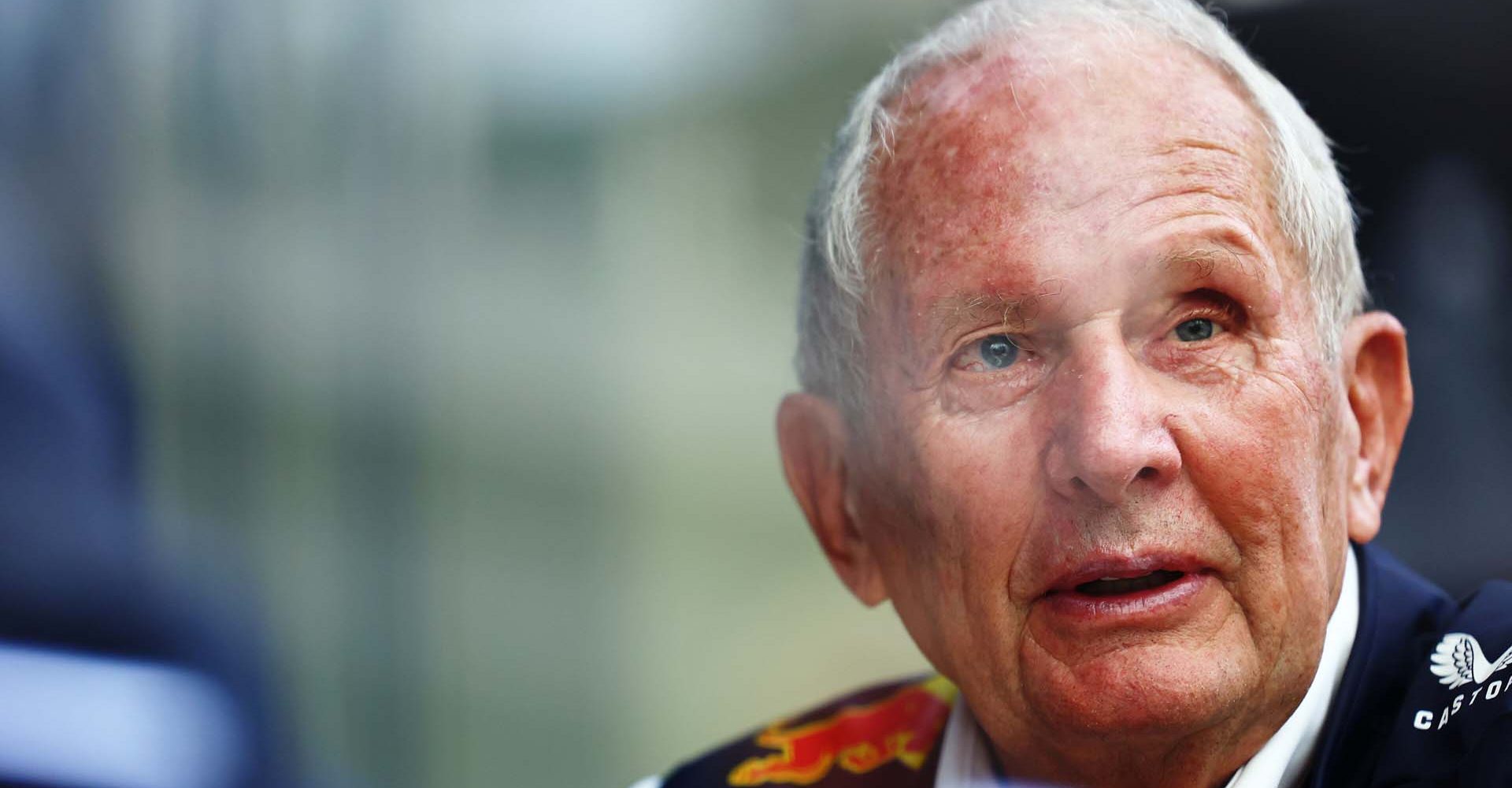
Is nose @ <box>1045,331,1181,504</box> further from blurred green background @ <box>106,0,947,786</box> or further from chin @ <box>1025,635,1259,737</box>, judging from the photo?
blurred green background @ <box>106,0,947,786</box>

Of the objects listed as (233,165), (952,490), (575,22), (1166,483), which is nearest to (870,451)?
(952,490)

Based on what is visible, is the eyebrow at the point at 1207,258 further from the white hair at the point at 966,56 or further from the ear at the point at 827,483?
the ear at the point at 827,483

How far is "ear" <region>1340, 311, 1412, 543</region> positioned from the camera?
133 centimetres

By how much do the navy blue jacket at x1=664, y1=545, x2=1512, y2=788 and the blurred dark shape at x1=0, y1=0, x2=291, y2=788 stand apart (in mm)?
760

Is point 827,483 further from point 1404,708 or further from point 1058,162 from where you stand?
point 1404,708

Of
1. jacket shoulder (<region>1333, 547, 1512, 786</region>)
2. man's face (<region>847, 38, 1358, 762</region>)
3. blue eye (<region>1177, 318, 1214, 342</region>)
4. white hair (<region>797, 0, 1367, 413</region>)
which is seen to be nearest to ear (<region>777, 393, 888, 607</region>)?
white hair (<region>797, 0, 1367, 413</region>)

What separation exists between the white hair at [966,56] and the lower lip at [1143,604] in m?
0.32

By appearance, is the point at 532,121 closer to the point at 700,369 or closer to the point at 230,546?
the point at 700,369

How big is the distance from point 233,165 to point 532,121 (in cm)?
37

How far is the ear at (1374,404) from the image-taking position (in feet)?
4.38

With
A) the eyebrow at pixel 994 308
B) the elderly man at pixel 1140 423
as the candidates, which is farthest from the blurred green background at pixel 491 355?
the eyebrow at pixel 994 308

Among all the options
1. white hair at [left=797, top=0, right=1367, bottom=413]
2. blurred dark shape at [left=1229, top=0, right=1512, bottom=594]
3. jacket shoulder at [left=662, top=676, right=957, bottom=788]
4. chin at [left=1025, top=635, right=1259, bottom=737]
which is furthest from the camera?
jacket shoulder at [left=662, top=676, right=957, bottom=788]

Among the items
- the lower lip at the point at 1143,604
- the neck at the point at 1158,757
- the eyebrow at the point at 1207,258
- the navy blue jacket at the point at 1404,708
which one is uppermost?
the eyebrow at the point at 1207,258

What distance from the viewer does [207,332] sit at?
1362mm
